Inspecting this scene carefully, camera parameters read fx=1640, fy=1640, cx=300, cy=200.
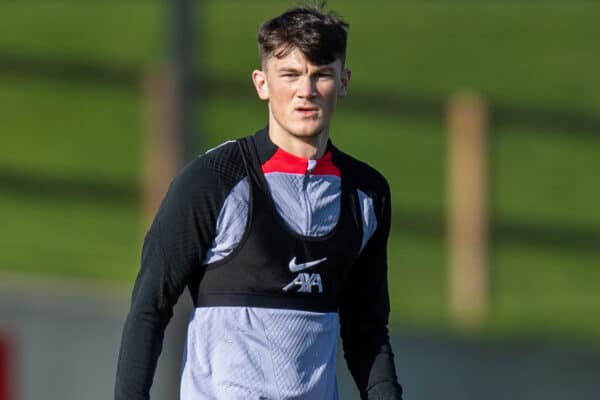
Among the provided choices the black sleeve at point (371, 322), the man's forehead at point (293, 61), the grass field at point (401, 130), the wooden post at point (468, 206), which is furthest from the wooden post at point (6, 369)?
the man's forehead at point (293, 61)

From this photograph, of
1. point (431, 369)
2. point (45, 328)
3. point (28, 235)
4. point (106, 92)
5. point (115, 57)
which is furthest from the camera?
point (115, 57)

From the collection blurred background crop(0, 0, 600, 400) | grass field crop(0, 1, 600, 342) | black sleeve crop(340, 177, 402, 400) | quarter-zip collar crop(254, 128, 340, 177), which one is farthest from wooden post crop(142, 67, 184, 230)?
quarter-zip collar crop(254, 128, 340, 177)

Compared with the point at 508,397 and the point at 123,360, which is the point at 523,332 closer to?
the point at 508,397

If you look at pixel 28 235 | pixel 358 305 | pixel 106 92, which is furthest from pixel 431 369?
pixel 106 92

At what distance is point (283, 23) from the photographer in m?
4.20

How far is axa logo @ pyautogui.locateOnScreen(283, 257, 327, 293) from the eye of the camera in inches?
165

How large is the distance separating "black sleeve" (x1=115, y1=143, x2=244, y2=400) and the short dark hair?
12.8 inches

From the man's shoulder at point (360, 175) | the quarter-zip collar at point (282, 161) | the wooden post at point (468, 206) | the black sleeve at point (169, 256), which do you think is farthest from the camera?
the wooden post at point (468, 206)

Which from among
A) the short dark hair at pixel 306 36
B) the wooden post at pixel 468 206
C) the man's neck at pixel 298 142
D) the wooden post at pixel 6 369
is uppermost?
the short dark hair at pixel 306 36

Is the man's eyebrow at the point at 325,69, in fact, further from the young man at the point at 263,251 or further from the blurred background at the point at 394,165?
the blurred background at the point at 394,165

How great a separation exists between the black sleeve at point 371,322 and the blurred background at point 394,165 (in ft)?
15.2

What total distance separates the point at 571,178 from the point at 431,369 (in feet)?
19.6

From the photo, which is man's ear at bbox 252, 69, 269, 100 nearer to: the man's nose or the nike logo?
the man's nose

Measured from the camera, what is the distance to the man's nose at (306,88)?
4156mm
